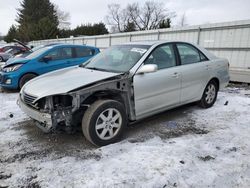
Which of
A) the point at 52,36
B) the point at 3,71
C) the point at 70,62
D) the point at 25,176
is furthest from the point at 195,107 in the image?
the point at 52,36

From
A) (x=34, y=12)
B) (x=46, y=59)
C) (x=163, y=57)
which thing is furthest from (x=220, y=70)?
(x=34, y=12)

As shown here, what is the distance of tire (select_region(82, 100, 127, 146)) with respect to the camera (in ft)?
10.1

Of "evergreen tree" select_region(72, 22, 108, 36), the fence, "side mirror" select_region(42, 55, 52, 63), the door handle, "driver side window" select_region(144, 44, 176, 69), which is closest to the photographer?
"driver side window" select_region(144, 44, 176, 69)

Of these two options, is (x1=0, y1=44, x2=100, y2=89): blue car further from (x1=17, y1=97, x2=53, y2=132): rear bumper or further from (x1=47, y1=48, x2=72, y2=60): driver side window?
(x1=17, y1=97, x2=53, y2=132): rear bumper

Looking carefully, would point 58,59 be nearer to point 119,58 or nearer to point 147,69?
point 119,58

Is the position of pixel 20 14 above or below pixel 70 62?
above

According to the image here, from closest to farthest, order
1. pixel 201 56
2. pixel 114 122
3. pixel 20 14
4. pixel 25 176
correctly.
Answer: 1. pixel 25 176
2. pixel 114 122
3. pixel 201 56
4. pixel 20 14

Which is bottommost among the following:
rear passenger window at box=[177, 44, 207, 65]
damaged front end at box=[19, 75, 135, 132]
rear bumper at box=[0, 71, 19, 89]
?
rear bumper at box=[0, 71, 19, 89]

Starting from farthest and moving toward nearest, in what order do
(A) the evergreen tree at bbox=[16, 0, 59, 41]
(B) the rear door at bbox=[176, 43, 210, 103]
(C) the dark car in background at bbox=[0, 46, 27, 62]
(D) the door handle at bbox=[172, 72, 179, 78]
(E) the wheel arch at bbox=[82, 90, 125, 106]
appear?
(A) the evergreen tree at bbox=[16, 0, 59, 41] → (C) the dark car in background at bbox=[0, 46, 27, 62] → (B) the rear door at bbox=[176, 43, 210, 103] → (D) the door handle at bbox=[172, 72, 179, 78] → (E) the wheel arch at bbox=[82, 90, 125, 106]

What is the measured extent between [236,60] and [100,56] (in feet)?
21.8

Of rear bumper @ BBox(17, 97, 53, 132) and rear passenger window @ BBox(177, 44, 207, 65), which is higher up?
rear passenger window @ BBox(177, 44, 207, 65)

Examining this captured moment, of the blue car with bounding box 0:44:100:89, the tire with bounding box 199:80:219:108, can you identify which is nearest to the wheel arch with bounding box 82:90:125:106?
the tire with bounding box 199:80:219:108

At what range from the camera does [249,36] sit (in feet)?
27.0

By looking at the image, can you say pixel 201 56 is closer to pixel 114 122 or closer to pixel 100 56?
pixel 100 56
